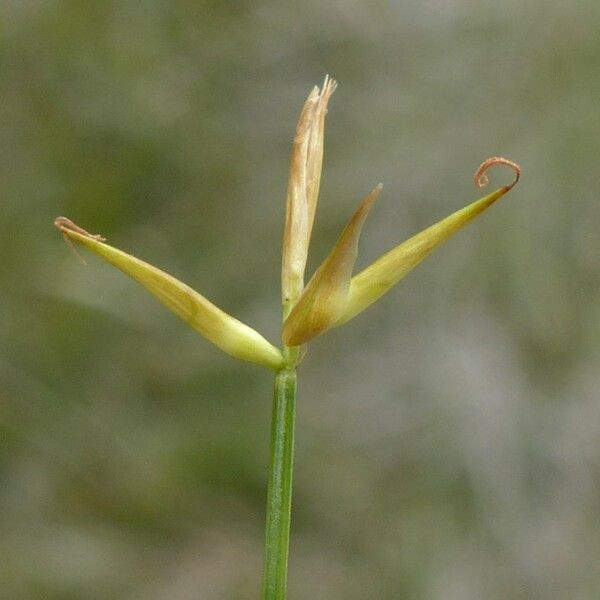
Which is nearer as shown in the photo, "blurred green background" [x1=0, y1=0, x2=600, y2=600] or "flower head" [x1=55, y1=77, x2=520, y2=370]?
"flower head" [x1=55, y1=77, x2=520, y2=370]

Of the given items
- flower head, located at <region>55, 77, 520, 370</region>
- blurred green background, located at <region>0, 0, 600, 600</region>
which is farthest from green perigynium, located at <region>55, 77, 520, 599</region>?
blurred green background, located at <region>0, 0, 600, 600</region>

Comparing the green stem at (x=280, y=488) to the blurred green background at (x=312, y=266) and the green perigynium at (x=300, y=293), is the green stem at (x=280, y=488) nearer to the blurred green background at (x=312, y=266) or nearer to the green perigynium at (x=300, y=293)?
the green perigynium at (x=300, y=293)

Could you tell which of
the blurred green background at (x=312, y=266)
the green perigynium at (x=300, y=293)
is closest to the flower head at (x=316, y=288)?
the green perigynium at (x=300, y=293)

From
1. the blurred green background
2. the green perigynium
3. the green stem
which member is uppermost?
the blurred green background

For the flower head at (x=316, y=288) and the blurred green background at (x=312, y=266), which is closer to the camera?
the flower head at (x=316, y=288)

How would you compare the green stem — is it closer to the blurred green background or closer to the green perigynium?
the green perigynium

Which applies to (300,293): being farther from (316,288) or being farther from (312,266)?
(312,266)

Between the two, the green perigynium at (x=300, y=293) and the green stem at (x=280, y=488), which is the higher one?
the green perigynium at (x=300, y=293)

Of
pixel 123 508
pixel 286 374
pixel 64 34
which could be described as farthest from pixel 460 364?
pixel 286 374

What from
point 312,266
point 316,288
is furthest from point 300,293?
point 312,266
